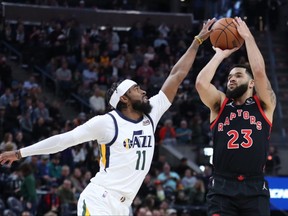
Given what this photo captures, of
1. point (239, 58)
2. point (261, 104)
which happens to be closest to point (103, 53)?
point (239, 58)

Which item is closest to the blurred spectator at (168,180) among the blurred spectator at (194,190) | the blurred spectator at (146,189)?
the blurred spectator at (194,190)

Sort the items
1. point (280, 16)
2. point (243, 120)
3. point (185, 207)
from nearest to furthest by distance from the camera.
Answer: point (243, 120) < point (185, 207) < point (280, 16)

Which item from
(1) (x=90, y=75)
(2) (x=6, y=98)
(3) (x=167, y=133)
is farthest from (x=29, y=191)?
(1) (x=90, y=75)

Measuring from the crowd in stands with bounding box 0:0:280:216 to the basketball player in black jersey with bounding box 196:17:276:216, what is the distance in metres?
8.01

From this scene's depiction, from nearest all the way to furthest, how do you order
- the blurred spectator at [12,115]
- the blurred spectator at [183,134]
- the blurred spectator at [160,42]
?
the blurred spectator at [12,115] → the blurred spectator at [183,134] → the blurred spectator at [160,42]

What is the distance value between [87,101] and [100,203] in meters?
13.8

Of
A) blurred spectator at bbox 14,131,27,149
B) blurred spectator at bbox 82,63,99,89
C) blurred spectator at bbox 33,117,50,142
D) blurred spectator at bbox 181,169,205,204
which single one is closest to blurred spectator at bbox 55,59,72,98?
blurred spectator at bbox 82,63,99,89

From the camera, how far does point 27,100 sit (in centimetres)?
1992

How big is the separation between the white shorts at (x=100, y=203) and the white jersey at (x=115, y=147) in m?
0.07

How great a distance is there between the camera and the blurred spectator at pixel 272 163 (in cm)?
2048

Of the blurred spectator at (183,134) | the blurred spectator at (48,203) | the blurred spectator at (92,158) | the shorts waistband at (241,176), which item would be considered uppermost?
the shorts waistband at (241,176)

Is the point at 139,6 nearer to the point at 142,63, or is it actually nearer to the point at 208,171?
the point at 142,63

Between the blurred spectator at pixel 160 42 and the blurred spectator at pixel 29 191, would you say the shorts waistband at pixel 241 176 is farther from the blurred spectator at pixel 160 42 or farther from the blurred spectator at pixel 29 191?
the blurred spectator at pixel 160 42

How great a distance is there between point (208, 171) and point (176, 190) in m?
1.38
